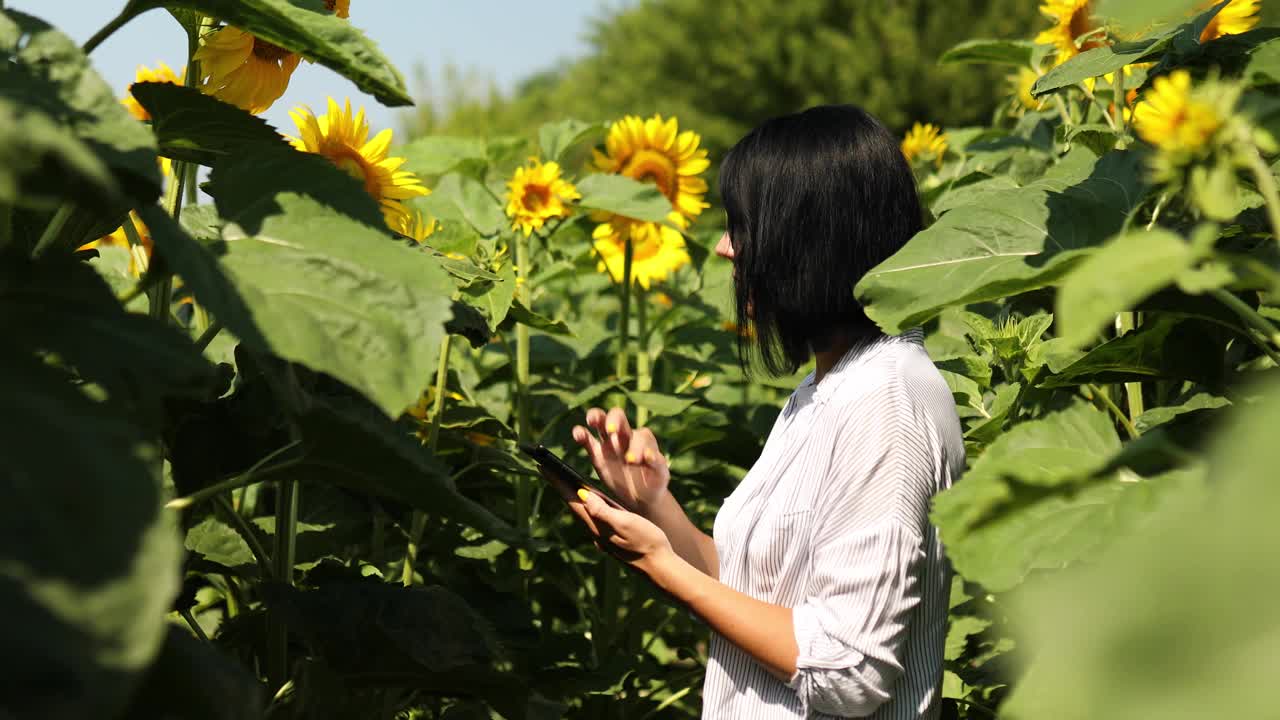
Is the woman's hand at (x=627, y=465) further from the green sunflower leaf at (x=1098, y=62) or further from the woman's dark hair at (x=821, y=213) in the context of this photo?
the green sunflower leaf at (x=1098, y=62)

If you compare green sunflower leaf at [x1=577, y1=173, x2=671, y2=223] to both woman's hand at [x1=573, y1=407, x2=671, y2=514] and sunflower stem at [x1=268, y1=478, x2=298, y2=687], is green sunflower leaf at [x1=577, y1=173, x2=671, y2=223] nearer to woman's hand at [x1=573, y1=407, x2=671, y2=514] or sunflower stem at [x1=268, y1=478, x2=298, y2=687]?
woman's hand at [x1=573, y1=407, x2=671, y2=514]

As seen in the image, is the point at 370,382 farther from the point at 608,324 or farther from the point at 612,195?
the point at 608,324

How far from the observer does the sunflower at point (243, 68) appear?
130cm

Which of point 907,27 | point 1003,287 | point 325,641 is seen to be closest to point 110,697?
point 325,641

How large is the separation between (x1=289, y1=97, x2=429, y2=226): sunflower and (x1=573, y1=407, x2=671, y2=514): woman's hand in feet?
1.49

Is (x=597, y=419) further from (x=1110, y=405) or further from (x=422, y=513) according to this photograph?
(x=1110, y=405)

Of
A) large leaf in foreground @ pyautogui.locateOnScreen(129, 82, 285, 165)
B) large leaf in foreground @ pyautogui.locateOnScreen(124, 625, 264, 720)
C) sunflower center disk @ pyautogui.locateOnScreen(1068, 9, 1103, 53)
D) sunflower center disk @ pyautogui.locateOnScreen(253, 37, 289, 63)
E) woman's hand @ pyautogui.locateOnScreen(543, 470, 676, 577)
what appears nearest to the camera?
large leaf in foreground @ pyautogui.locateOnScreen(124, 625, 264, 720)

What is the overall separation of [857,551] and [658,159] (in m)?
1.62

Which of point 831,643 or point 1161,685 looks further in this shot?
point 831,643

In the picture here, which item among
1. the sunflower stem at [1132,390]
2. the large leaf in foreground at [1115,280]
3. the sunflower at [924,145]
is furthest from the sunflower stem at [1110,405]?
the sunflower at [924,145]

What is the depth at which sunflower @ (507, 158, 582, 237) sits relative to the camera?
2.42 metres

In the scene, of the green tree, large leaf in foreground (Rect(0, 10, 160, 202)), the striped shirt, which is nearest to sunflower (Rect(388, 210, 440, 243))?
the striped shirt

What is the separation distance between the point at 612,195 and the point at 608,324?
1039 millimetres

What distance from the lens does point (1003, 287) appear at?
102cm
